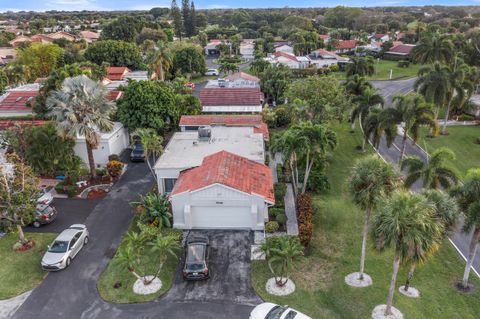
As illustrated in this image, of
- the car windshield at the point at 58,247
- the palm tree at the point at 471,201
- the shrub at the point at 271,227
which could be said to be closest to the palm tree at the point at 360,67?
the shrub at the point at 271,227

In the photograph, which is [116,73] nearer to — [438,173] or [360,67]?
[360,67]

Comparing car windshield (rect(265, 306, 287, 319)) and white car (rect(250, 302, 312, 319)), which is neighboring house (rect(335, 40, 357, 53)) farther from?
car windshield (rect(265, 306, 287, 319))

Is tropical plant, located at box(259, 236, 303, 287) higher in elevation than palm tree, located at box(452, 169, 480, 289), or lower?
lower

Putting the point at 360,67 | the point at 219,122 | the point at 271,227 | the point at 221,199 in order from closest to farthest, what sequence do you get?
1. the point at 221,199
2. the point at 271,227
3. the point at 219,122
4. the point at 360,67

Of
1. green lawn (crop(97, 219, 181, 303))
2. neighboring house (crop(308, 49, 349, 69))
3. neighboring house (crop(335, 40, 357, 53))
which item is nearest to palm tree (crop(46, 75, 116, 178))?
green lawn (crop(97, 219, 181, 303))

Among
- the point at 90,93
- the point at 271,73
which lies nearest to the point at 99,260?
the point at 90,93

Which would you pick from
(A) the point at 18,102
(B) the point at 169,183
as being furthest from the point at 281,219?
(A) the point at 18,102

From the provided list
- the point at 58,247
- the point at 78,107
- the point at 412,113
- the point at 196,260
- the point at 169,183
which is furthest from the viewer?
the point at 412,113
